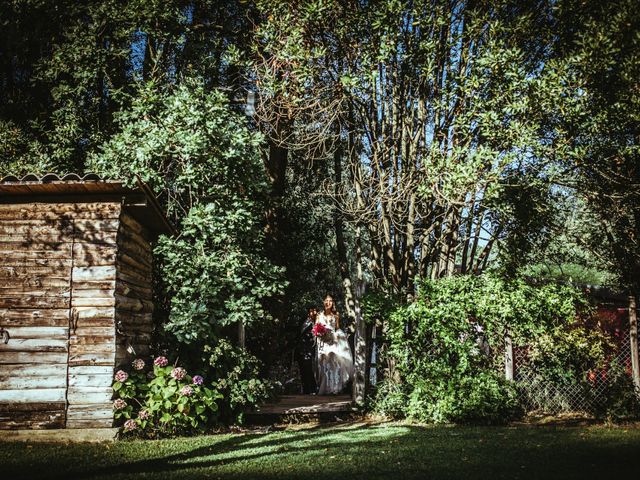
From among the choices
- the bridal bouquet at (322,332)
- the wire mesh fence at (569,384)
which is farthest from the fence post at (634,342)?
the bridal bouquet at (322,332)

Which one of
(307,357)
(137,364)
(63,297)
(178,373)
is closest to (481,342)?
(178,373)

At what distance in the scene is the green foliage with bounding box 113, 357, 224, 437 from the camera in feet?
23.4

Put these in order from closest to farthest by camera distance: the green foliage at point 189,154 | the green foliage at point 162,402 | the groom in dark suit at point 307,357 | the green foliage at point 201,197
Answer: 1. the green foliage at point 162,402
2. the green foliage at point 201,197
3. the green foliage at point 189,154
4. the groom in dark suit at point 307,357

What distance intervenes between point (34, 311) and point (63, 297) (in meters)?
0.42

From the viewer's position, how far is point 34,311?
7.28m

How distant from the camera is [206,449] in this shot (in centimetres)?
645

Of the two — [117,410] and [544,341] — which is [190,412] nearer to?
[117,410]

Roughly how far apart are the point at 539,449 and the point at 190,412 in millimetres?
4542

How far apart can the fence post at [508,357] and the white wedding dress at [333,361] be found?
4314 millimetres

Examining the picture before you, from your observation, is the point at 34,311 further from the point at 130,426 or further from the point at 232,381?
the point at 232,381

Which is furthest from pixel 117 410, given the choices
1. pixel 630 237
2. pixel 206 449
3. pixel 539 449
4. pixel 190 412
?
pixel 630 237

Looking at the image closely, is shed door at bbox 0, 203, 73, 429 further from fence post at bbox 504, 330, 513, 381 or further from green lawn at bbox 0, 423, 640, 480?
fence post at bbox 504, 330, 513, 381

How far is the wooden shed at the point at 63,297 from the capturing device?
7.04 metres

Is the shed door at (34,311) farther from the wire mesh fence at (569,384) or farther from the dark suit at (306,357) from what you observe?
the dark suit at (306,357)
